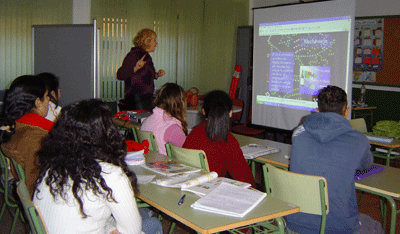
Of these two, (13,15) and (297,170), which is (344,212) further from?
(13,15)

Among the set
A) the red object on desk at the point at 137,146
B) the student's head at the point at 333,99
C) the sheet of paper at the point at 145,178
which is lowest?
the sheet of paper at the point at 145,178

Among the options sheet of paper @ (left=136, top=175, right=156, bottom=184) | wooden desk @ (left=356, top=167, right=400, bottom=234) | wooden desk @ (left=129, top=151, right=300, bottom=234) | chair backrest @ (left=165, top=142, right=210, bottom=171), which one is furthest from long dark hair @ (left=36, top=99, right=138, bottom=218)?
wooden desk @ (left=356, top=167, right=400, bottom=234)

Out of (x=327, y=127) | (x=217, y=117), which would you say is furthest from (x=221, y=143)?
(x=327, y=127)

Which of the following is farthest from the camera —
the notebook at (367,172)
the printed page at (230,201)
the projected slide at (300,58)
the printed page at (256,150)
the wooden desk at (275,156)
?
the projected slide at (300,58)

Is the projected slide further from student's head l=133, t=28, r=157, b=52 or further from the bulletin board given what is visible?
the bulletin board

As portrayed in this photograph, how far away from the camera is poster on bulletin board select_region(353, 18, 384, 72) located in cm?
664

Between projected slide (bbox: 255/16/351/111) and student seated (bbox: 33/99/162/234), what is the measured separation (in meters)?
3.24

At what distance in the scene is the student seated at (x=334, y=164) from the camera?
7.15 ft

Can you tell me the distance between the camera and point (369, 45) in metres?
6.80

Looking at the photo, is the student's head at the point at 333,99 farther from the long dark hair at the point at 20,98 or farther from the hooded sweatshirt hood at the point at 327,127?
the long dark hair at the point at 20,98

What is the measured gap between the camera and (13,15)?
238 inches

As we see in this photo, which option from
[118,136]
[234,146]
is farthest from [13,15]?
[118,136]

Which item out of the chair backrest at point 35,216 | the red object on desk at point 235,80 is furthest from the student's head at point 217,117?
the red object on desk at point 235,80

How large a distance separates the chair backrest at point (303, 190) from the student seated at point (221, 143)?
1.47ft
